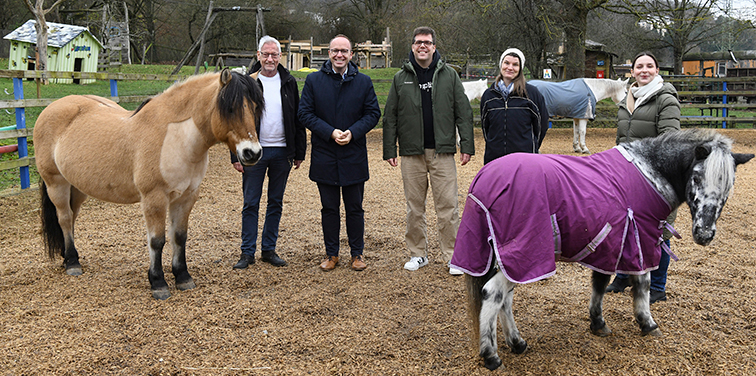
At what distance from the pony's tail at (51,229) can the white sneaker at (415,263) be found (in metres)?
2.88

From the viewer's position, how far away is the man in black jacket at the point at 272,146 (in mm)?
4203

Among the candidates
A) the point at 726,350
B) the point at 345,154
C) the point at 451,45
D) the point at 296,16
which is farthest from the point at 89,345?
the point at 296,16

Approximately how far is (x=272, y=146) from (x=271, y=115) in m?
0.26

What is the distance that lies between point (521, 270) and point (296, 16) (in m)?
26.0

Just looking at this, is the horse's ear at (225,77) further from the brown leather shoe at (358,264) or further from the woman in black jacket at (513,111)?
the woman in black jacket at (513,111)

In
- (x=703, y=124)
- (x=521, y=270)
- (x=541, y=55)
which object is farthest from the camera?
(x=541, y=55)

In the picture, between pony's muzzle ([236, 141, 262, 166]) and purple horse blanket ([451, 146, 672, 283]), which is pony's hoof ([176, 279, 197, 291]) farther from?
purple horse blanket ([451, 146, 672, 283])

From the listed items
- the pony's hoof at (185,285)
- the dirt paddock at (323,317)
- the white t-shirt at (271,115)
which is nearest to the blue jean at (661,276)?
the dirt paddock at (323,317)

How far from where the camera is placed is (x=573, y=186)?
253 centimetres

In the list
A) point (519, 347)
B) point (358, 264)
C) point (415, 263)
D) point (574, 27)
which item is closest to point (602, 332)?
point (519, 347)

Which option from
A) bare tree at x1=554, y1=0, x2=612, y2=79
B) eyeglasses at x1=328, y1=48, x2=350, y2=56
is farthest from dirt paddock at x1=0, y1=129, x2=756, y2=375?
bare tree at x1=554, y1=0, x2=612, y2=79

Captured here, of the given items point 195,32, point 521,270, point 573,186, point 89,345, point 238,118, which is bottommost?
point 89,345

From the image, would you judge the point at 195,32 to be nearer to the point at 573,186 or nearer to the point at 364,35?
the point at 364,35

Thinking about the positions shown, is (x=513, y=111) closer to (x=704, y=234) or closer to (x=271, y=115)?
(x=704, y=234)
